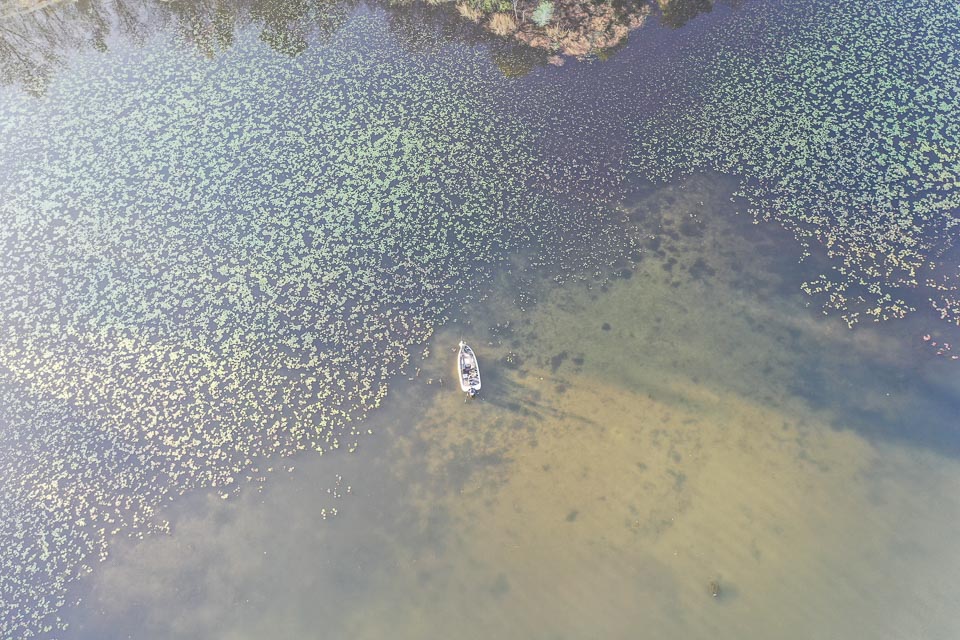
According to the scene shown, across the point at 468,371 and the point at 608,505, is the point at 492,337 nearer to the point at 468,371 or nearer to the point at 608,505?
the point at 468,371

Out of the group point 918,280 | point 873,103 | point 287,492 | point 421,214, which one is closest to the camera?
point 287,492


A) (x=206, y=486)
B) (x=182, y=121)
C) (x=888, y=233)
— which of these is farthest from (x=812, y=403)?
(x=182, y=121)

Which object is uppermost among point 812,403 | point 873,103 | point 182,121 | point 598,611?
point 182,121

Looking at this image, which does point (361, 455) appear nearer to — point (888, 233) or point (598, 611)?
point (598, 611)

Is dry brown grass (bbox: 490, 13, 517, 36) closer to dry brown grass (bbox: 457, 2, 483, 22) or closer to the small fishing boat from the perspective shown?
dry brown grass (bbox: 457, 2, 483, 22)

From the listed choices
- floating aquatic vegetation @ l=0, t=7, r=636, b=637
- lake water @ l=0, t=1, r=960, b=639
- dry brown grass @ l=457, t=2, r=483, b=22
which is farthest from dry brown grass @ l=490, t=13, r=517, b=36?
floating aquatic vegetation @ l=0, t=7, r=636, b=637
